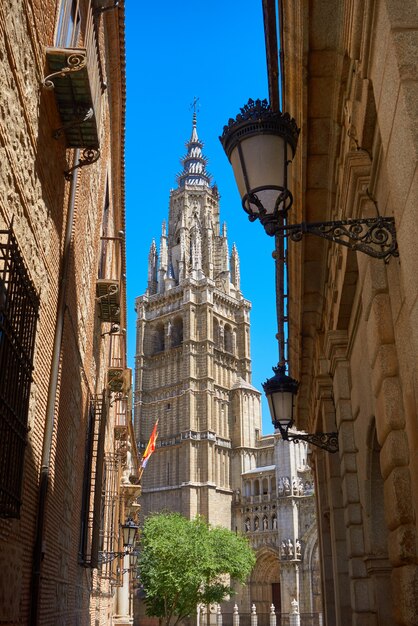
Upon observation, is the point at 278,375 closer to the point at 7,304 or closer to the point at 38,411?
the point at 38,411

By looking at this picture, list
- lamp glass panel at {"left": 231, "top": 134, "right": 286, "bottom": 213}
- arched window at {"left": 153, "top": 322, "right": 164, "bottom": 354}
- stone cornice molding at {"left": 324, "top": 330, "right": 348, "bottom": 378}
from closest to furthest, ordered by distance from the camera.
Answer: lamp glass panel at {"left": 231, "top": 134, "right": 286, "bottom": 213}
stone cornice molding at {"left": 324, "top": 330, "right": 348, "bottom": 378}
arched window at {"left": 153, "top": 322, "right": 164, "bottom": 354}

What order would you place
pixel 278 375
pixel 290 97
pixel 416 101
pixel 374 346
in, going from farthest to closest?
pixel 278 375 < pixel 290 97 < pixel 374 346 < pixel 416 101

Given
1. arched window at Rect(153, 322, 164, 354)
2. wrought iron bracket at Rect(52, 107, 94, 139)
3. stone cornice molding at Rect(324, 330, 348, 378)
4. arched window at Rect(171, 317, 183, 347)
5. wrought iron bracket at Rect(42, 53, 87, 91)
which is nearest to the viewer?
wrought iron bracket at Rect(42, 53, 87, 91)

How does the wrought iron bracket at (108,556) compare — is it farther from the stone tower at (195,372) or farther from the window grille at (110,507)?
the stone tower at (195,372)

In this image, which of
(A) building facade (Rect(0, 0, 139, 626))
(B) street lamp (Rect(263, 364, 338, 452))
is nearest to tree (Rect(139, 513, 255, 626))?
(A) building facade (Rect(0, 0, 139, 626))

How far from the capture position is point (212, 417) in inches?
2697

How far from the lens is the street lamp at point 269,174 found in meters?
4.19

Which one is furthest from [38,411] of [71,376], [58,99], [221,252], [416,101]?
[221,252]

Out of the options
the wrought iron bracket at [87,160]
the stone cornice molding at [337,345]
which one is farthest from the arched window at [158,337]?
the wrought iron bracket at [87,160]

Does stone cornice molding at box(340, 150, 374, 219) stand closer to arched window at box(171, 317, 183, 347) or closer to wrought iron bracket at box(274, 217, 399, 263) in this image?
wrought iron bracket at box(274, 217, 399, 263)

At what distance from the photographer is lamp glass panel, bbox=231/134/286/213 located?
13.8 ft

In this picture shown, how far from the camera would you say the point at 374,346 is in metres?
4.95

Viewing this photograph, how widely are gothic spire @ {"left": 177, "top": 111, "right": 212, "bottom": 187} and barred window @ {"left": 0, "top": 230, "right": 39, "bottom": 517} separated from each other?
272ft

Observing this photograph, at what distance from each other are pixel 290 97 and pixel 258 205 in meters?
2.48
